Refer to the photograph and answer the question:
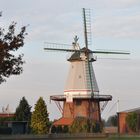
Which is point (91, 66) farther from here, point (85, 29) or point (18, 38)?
point (18, 38)

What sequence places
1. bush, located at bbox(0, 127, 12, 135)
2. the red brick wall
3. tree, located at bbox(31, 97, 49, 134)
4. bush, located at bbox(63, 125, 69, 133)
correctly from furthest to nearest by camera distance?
bush, located at bbox(63, 125, 69, 133)
tree, located at bbox(31, 97, 49, 134)
the red brick wall
bush, located at bbox(0, 127, 12, 135)

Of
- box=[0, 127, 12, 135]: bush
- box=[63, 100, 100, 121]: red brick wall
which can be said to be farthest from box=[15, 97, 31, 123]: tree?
box=[63, 100, 100, 121]: red brick wall

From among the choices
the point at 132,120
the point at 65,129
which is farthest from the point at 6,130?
the point at 132,120

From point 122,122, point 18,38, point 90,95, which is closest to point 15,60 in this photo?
point 18,38

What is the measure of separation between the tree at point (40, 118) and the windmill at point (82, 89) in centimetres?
302

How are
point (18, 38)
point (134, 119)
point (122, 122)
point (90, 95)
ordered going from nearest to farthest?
point (18, 38) → point (90, 95) → point (134, 119) → point (122, 122)

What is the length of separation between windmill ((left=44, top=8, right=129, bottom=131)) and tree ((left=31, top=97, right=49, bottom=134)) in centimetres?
302

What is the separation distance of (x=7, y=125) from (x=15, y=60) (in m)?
75.6

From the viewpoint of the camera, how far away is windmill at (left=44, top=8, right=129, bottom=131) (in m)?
86.2

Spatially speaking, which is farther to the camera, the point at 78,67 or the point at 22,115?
the point at 22,115

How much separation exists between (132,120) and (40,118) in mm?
18688

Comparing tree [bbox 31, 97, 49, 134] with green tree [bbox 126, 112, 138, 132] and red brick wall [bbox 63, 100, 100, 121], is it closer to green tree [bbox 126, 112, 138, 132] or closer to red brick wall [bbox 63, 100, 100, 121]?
red brick wall [bbox 63, 100, 100, 121]

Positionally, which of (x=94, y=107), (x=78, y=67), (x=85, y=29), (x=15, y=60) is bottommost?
(x=15, y=60)

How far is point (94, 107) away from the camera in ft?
285
